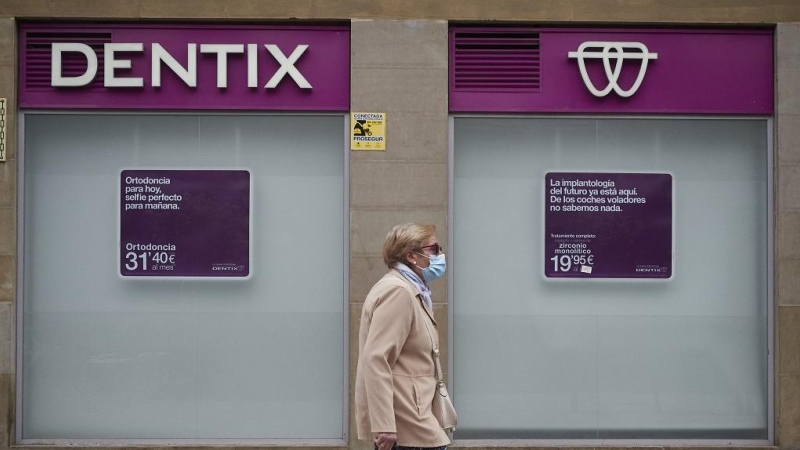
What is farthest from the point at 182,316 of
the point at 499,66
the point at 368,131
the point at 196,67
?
the point at 499,66

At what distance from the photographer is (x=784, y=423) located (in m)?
7.72

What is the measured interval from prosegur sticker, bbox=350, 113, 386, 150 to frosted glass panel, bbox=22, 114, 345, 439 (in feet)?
0.74

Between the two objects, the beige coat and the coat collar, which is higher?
the coat collar

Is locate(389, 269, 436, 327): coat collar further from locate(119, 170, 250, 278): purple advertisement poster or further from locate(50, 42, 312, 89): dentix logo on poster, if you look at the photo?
locate(50, 42, 312, 89): dentix logo on poster

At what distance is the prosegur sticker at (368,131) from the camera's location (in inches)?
301

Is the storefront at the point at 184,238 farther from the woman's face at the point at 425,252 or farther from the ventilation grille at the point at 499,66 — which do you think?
the woman's face at the point at 425,252

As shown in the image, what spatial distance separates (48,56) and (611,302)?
4807 mm

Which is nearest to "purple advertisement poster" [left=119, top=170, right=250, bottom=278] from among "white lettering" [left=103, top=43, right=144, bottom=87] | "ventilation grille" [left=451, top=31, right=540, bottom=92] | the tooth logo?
"white lettering" [left=103, top=43, right=144, bottom=87]

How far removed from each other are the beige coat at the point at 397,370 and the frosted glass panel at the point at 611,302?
2.94m

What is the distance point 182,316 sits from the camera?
7.81 metres

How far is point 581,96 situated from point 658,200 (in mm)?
1023

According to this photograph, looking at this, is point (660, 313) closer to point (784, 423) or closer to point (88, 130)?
point (784, 423)

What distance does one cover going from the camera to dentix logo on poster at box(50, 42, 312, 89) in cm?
772

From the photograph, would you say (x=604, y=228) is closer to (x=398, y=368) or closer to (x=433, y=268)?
(x=433, y=268)
